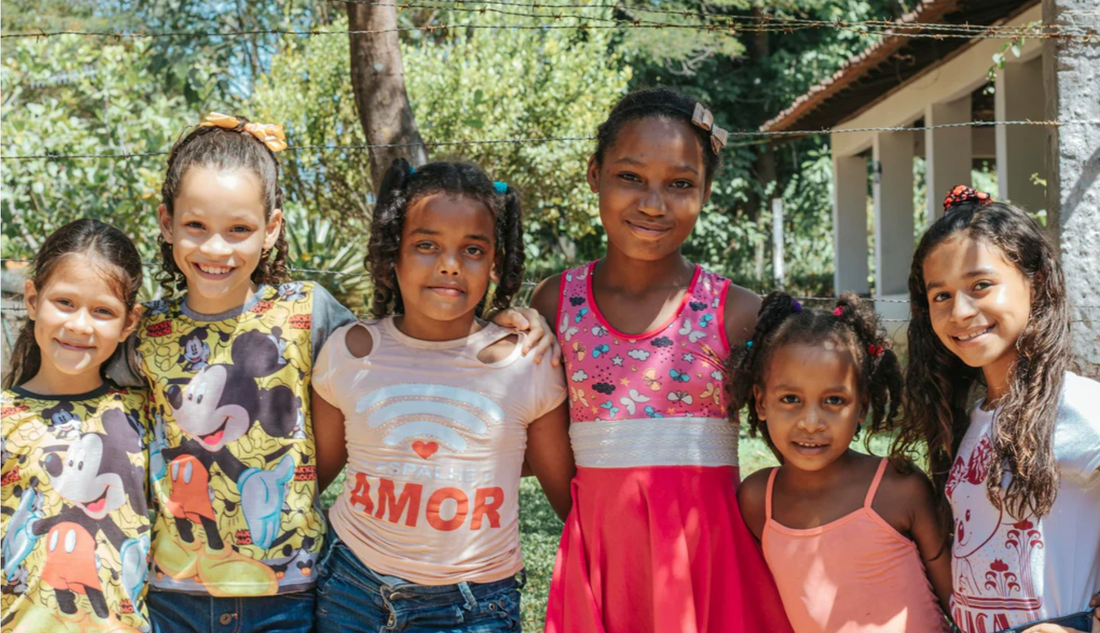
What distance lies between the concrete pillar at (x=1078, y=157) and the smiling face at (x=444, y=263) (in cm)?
257

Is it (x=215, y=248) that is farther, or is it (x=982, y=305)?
(x=215, y=248)

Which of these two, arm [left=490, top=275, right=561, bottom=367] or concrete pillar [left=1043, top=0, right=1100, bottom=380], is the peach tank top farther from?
concrete pillar [left=1043, top=0, right=1100, bottom=380]

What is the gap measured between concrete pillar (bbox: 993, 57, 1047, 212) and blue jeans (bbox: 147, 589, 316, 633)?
279 inches

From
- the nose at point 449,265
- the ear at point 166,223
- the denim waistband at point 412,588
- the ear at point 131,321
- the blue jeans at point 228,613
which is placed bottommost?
the blue jeans at point 228,613

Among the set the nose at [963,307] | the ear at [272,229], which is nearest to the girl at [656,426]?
the nose at [963,307]

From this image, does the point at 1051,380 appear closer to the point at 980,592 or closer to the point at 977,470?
the point at 977,470

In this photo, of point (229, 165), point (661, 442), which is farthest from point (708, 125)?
point (229, 165)

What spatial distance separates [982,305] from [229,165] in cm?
171

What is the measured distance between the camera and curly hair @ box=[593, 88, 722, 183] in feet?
8.24

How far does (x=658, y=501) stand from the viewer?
7.64 ft

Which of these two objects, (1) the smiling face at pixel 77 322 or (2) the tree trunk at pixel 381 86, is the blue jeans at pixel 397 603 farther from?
(2) the tree trunk at pixel 381 86

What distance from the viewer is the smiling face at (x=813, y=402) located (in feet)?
7.48

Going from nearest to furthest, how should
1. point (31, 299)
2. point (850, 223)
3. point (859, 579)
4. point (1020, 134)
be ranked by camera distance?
1. point (859, 579)
2. point (31, 299)
3. point (1020, 134)
4. point (850, 223)

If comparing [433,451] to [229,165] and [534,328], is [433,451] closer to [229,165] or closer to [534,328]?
[534,328]
